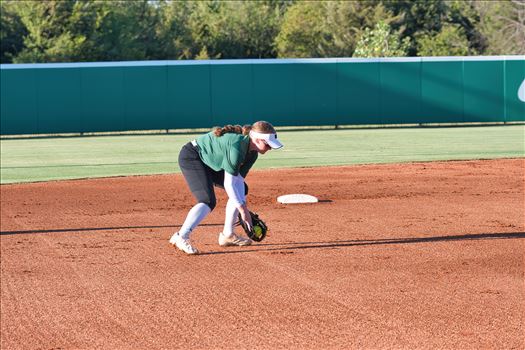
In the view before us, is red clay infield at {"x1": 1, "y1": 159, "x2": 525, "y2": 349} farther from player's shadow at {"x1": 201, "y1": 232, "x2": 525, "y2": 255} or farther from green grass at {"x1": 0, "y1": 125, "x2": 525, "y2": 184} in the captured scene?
green grass at {"x1": 0, "y1": 125, "x2": 525, "y2": 184}

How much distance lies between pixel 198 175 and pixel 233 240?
1.05 meters

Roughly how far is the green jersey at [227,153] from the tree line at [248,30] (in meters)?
41.4

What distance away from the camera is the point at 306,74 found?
1256 inches

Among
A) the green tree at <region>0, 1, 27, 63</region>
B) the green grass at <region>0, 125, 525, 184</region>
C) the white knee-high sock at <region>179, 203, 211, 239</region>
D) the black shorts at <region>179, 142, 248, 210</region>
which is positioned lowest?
the green grass at <region>0, 125, 525, 184</region>

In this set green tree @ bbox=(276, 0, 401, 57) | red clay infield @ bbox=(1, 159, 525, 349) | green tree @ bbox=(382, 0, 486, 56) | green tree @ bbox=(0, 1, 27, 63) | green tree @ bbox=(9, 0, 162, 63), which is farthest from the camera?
green tree @ bbox=(382, 0, 486, 56)

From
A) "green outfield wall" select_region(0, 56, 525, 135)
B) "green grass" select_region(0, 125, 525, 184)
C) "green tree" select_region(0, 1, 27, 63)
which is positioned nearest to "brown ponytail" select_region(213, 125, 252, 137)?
"green grass" select_region(0, 125, 525, 184)

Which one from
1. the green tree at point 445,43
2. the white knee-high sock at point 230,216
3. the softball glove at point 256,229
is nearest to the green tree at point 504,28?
the green tree at point 445,43

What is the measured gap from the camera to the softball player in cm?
894

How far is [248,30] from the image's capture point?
201 feet

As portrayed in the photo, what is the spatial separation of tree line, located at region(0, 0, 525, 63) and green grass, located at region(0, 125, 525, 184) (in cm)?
2215

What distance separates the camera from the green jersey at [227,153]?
9039 millimetres

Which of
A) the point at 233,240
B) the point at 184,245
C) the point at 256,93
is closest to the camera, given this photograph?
the point at 184,245

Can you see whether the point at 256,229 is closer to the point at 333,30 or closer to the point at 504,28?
the point at 504,28

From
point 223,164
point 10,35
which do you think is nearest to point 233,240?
point 223,164
